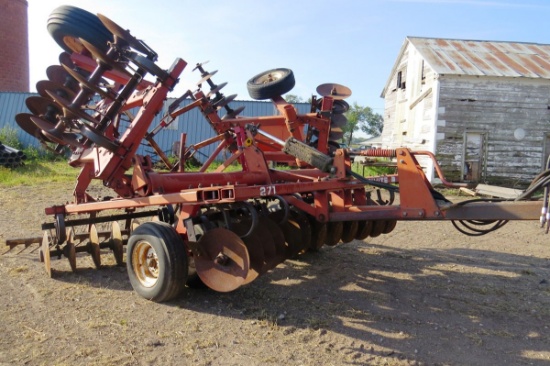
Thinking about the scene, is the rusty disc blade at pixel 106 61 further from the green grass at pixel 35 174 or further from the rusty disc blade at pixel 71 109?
the green grass at pixel 35 174

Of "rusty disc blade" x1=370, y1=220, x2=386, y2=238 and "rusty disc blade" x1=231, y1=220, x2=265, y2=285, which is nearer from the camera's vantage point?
"rusty disc blade" x1=231, y1=220, x2=265, y2=285

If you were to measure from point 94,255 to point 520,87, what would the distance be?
1333cm

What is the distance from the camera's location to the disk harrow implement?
4086 millimetres

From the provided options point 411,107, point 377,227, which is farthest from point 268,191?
point 411,107

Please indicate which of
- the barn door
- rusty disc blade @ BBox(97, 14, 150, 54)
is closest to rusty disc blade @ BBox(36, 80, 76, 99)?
rusty disc blade @ BBox(97, 14, 150, 54)

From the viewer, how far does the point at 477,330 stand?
3.97m

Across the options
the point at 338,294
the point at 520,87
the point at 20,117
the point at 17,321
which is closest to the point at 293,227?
the point at 338,294

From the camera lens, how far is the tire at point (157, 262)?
425cm

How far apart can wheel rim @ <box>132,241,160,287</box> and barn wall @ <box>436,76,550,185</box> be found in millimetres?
11562

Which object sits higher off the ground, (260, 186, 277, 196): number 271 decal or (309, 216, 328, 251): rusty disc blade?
(260, 186, 277, 196): number 271 decal

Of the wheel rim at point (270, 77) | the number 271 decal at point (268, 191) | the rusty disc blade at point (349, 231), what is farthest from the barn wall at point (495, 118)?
the number 271 decal at point (268, 191)

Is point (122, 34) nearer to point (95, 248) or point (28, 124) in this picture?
point (28, 124)

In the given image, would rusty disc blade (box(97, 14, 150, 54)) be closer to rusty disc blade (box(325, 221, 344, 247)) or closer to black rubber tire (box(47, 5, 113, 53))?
black rubber tire (box(47, 5, 113, 53))

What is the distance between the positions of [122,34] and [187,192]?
1.72 meters
